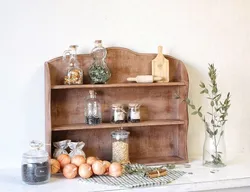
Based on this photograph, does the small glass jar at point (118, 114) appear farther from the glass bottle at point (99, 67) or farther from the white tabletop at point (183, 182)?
the white tabletop at point (183, 182)

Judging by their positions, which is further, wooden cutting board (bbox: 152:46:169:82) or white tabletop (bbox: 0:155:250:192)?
wooden cutting board (bbox: 152:46:169:82)

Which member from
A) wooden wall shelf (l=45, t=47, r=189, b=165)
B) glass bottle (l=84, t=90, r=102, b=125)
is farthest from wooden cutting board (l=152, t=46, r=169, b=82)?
glass bottle (l=84, t=90, r=102, b=125)

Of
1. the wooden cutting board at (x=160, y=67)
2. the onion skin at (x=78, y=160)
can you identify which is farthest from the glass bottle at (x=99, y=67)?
the onion skin at (x=78, y=160)

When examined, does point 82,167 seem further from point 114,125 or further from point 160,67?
point 160,67

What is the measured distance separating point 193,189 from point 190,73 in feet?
2.57

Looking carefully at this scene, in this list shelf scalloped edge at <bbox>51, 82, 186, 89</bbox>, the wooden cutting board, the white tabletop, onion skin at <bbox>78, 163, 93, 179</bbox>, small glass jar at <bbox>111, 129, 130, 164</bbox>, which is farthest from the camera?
the wooden cutting board

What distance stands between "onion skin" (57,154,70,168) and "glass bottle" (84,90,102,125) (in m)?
0.23

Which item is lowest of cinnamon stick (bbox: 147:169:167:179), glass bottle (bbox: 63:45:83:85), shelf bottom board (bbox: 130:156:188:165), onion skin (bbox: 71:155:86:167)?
cinnamon stick (bbox: 147:169:167:179)

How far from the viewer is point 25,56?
2098 mm

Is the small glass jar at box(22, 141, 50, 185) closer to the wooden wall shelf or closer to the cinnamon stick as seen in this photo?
the wooden wall shelf

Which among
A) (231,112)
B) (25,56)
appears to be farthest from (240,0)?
(25,56)

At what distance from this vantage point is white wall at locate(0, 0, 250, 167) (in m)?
2.09

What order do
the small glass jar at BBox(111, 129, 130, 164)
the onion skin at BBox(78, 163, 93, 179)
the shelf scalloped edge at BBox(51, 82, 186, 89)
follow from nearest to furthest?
the onion skin at BBox(78, 163, 93, 179), the shelf scalloped edge at BBox(51, 82, 186, 89), the small glass jar at BBox(111, 129, 130, 164)

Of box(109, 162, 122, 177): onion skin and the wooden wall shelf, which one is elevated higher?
the wooden wall shelf
